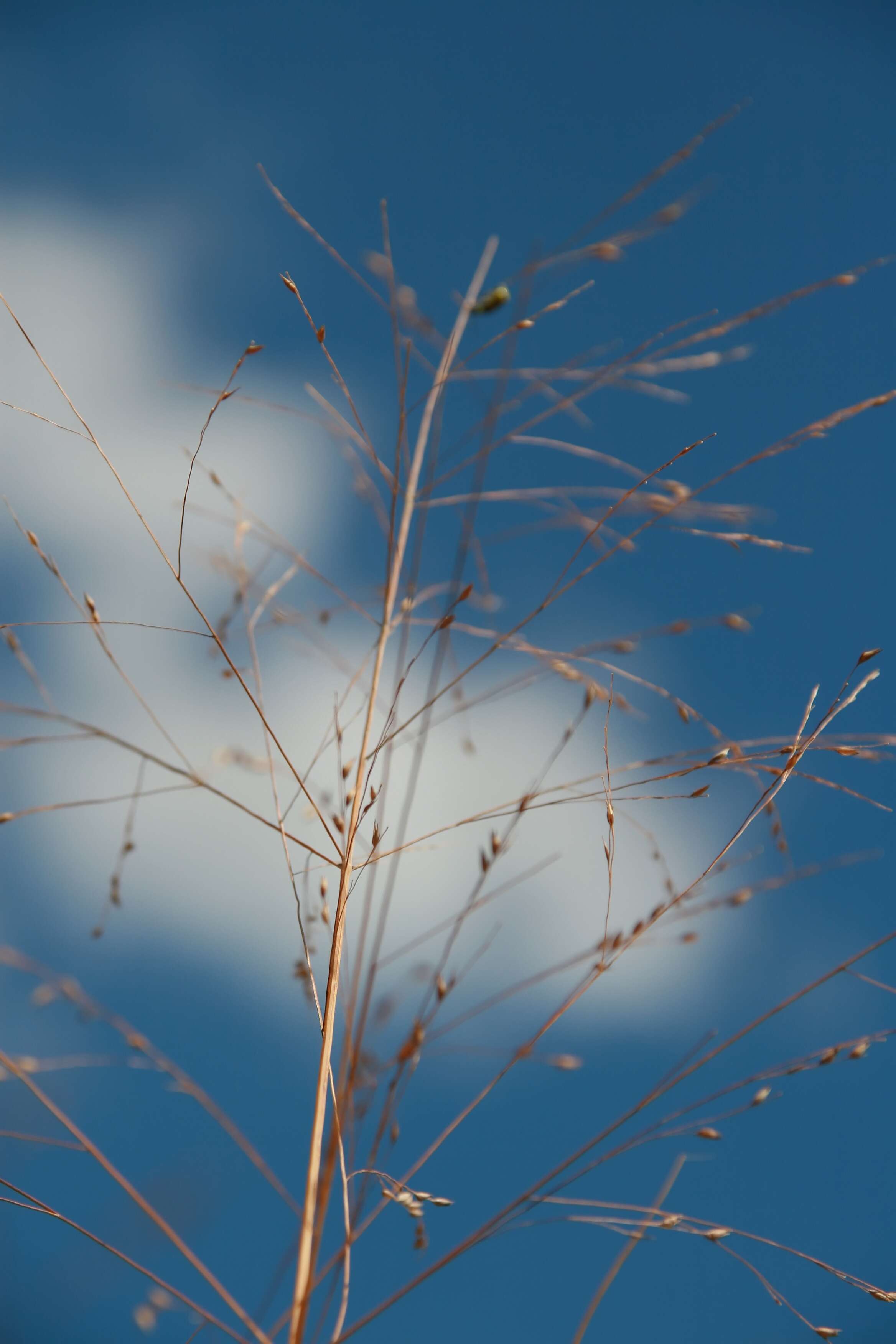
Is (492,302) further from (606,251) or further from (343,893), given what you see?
(343,893)

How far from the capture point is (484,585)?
5.40 feet

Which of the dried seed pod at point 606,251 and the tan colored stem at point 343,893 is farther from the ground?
the dried seed pod at point 606,251

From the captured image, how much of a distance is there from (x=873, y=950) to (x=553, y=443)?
79cm

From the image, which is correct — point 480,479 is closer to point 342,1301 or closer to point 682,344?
point 682,344

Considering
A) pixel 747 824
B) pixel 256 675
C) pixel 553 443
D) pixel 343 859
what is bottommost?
pixel 343 859

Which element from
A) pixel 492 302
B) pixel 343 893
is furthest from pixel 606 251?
pixel 343 893

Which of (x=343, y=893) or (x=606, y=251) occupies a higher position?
(x=606, y=251)

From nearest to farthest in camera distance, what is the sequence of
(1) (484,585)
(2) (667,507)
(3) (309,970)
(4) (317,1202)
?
(4) (317,1202) → (3) (309,970) → (2) (667,507) → (1) (484,585)

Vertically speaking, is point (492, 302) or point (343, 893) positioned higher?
point (492, 302)

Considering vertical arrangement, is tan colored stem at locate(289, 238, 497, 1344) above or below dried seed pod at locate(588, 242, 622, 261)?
below

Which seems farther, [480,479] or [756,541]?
[756,541]

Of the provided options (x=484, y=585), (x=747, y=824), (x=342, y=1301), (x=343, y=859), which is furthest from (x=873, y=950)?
(x=484, y=585)

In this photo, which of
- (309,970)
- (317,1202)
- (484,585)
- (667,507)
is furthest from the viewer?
(484,585)

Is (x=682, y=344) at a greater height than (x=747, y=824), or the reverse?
(x=682, y=344)
